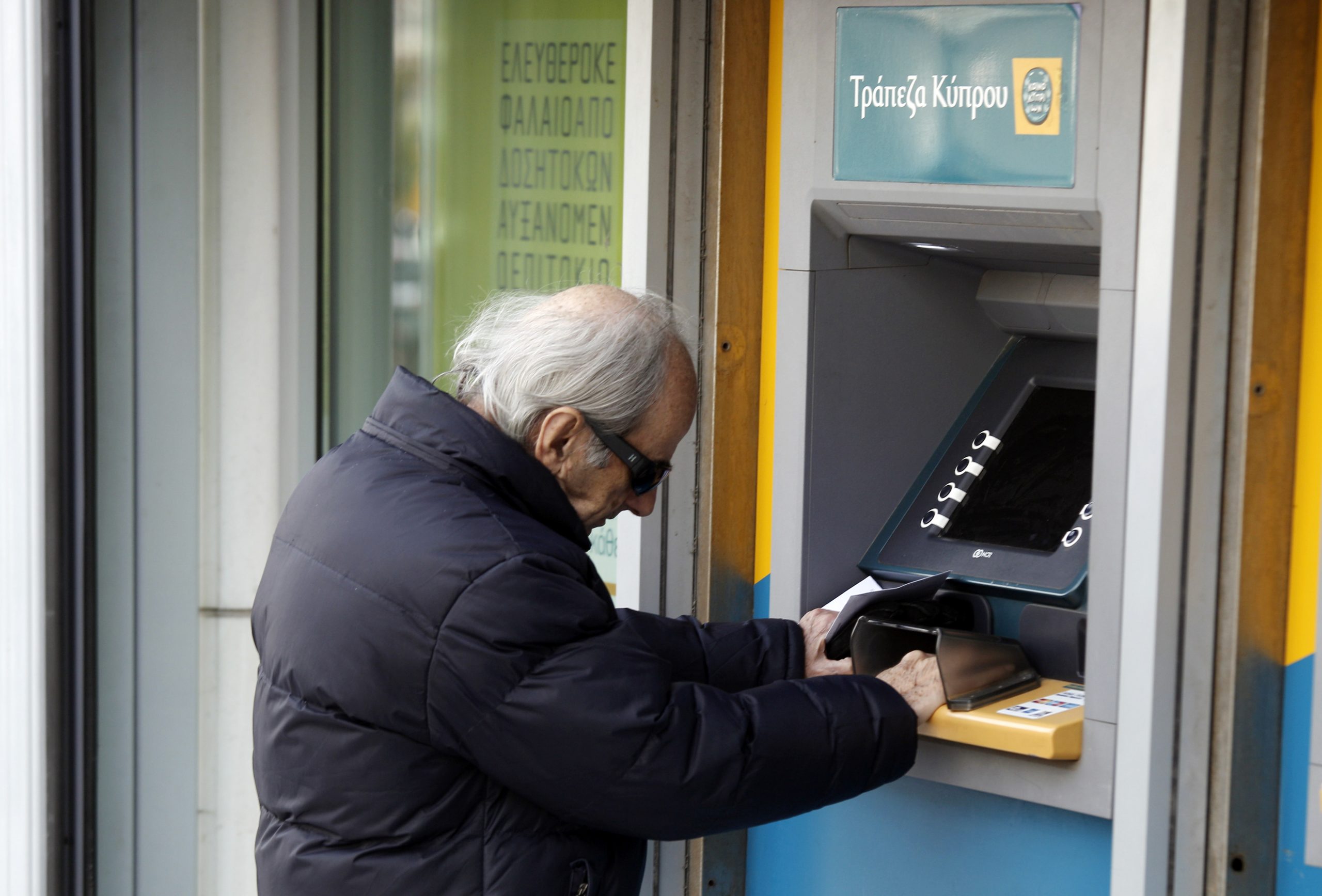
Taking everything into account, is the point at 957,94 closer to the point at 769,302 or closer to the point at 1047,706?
the point at 769,302

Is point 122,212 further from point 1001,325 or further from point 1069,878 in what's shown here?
point 1069,878

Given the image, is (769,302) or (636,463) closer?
(636,463)

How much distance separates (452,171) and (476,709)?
1866 mm

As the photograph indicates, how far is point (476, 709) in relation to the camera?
1.68m

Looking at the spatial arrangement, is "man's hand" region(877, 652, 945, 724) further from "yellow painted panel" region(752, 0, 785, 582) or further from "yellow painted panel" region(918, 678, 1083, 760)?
"yellow painted panel" region(752, 0, 785, 582)

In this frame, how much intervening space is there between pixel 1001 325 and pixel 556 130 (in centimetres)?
112

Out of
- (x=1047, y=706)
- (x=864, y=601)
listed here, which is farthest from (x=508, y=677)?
(x=1047, y=706)

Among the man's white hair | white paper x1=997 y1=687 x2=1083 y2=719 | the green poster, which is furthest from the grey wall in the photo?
white paper x1=997 y1=687 x2=1083 y2=719

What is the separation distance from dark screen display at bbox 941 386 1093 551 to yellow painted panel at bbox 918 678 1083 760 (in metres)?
0.29

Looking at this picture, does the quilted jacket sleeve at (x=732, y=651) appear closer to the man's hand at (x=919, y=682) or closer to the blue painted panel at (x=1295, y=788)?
the man's hand at (x=919, y=682)

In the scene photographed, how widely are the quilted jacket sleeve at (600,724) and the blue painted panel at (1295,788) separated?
2.17 ft

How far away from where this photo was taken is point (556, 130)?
10.0 feet

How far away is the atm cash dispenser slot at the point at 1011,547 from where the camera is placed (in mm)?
2027

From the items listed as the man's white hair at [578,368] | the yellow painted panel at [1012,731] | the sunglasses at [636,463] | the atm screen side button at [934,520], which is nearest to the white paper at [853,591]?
the atm screen side button at [934,520]
